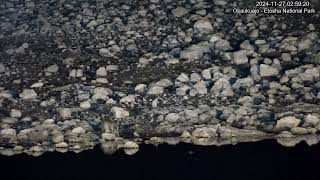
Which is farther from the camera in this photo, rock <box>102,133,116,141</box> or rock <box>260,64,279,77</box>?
rock <box>260,64,279,77</box>

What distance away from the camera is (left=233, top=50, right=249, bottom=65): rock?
503 cm

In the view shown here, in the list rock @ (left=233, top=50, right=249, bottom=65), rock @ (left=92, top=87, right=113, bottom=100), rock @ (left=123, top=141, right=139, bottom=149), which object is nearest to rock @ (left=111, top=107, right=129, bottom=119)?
rock @ (left=92, top=87, right=113, bottom=100)

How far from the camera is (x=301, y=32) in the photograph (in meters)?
5.36

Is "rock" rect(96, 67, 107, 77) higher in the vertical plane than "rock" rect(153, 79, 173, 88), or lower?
higher

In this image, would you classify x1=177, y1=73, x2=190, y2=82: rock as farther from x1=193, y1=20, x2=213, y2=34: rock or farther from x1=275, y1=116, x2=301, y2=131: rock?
x1=275, y1=116, x2=301, y2=131: rock

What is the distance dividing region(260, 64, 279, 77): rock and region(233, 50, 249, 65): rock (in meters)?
0.23

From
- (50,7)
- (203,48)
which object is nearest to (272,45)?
(203,48)

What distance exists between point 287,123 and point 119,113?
1454 mm

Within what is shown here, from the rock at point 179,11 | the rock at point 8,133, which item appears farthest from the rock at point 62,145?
the rock at point 179,11

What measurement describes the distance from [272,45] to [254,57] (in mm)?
297

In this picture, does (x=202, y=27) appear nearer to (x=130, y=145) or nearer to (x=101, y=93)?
(x=101, y=93)

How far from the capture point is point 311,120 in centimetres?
421

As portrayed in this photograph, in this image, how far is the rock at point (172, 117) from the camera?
4414 millimetres

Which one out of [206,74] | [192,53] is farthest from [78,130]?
[192,53]
